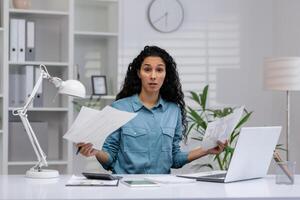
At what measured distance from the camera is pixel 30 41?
4.05 metres

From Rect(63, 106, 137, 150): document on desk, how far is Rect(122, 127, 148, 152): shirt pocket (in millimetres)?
606

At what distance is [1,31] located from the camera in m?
3.96

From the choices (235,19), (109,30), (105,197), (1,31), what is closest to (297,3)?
(235,19)

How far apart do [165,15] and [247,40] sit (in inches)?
30.8

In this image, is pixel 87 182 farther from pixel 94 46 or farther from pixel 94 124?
pixel 94 46

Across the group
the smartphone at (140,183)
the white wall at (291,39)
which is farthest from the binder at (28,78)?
the white wall at (291,39)

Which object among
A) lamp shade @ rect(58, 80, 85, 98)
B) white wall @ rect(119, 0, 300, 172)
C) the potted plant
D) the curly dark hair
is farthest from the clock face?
lamp shade @ rect(58, 80, 85, 98)

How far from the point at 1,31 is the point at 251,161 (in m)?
2.20

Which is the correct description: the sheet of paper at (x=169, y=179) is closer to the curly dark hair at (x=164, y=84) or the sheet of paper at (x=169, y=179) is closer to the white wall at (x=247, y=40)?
the curly dark hair at (x=164, y=84)

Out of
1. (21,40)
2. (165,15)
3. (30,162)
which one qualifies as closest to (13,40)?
(21,40)

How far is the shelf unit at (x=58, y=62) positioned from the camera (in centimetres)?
398

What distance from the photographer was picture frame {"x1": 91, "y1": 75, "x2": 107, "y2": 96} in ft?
14.0

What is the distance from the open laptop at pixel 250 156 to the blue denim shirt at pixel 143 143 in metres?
0.49

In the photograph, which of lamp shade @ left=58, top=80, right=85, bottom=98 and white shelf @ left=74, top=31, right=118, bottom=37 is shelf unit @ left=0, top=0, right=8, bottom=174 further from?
lamp shade @ left=58, top=80, right=85, bottom=98
